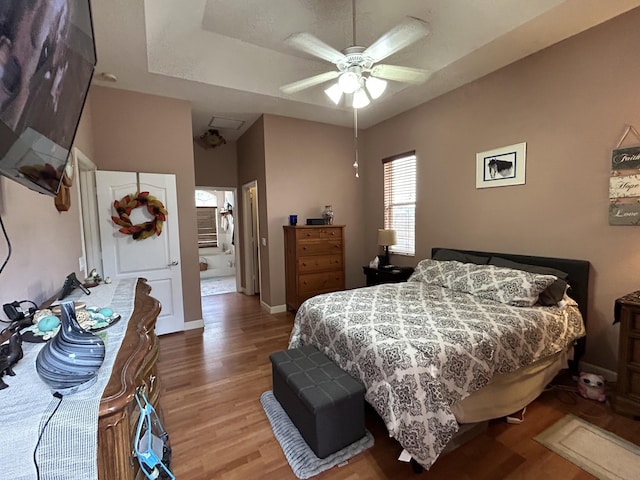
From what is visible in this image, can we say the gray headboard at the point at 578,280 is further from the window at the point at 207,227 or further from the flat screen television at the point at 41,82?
the window at the point at 207,227

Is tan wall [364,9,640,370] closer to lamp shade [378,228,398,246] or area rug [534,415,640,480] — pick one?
lamp shade [378,228,398,246]

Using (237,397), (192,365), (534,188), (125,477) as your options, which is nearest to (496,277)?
(534,188)

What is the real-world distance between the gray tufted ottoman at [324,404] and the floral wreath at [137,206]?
237cm

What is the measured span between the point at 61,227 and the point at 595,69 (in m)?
4.42

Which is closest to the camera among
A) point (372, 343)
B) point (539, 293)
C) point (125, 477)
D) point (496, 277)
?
point (125, 477)

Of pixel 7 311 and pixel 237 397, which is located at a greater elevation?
pixel 7 311

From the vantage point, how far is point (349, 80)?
7.27 ft

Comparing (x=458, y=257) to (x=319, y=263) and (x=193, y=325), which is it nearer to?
(x=319, y=263)

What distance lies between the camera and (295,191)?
4453 mm

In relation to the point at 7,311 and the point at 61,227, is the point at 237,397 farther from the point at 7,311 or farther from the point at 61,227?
the point at 61,227

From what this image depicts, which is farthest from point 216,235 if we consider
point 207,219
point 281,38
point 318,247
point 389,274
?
point 281,38

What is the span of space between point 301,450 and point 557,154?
324 centimetres

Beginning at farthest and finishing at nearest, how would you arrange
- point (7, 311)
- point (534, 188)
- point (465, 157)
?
point (465, 157)
point (534, 188)
point (7, 311)

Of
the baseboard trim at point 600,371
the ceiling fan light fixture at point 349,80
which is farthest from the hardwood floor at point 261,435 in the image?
the ceiling fan light fixture at point 349,80
